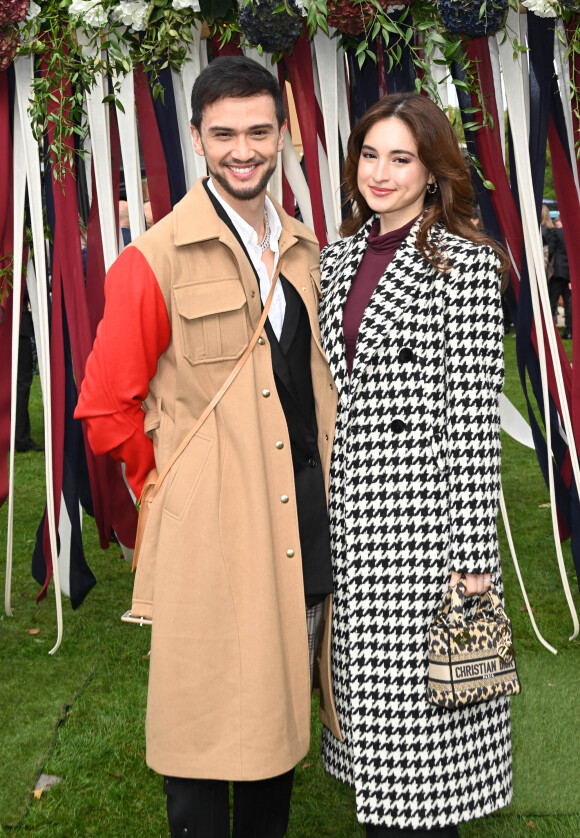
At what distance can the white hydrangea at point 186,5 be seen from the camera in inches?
127

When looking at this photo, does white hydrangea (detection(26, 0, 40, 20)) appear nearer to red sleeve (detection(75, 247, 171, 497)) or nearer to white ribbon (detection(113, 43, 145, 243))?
white ribbon (detection(113, 43, 145, 243))

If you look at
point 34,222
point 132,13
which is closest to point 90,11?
point 132,13

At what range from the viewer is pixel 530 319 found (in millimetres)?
3705

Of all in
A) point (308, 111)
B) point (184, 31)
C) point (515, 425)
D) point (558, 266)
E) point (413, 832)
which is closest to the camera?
point (413, 832)

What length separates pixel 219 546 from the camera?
221 cm

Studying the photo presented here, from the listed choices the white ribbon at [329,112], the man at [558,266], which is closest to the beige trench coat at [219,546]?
the white ribbon at [329,112]

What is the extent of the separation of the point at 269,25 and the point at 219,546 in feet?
5.85

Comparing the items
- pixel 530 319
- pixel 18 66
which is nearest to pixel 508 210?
pixel 530 319

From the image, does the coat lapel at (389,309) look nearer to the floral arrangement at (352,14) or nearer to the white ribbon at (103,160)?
the floral arrangement at (352,14)

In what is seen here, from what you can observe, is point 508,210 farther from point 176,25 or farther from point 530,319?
point 176,25

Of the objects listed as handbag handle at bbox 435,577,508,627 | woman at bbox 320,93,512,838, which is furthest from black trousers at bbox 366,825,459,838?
handbag handle at bbox 435,577,508,627

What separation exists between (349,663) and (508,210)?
1903 mm

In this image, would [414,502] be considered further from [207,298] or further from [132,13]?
[132,13]

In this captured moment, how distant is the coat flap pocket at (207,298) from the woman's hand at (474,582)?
76cm
